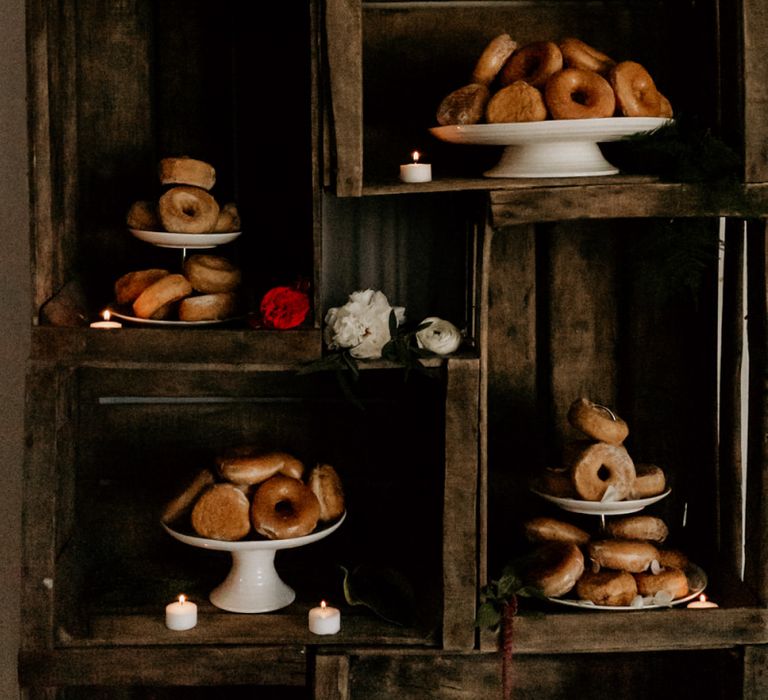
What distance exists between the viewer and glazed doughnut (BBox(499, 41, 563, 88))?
5.19 ft

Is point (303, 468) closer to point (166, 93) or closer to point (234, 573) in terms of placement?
point (234, 573)

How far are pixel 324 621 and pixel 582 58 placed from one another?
0.95m

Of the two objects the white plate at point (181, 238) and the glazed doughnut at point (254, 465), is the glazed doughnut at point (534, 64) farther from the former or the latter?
the glazed doughnut at point (254, 465)

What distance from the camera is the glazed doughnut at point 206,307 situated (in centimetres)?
159

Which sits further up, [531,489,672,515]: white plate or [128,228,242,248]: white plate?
[128,228,242,248]: white plate

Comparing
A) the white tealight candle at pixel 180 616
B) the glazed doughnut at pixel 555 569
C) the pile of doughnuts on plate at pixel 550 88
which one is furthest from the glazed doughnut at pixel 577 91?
the white tealight candle at pixel 180 616

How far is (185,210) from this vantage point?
1.63 m

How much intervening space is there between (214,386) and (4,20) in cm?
75

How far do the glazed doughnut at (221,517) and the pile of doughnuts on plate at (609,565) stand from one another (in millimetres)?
454

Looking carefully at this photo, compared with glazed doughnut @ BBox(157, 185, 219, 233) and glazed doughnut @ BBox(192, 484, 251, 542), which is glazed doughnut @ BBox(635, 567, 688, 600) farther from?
glazed doughnut @ BBox(157, 185, 219, 233)

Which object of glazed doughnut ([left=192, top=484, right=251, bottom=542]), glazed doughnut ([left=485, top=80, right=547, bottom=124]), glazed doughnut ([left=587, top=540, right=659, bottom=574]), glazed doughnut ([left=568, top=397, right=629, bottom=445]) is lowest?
glazed doughnut ([left=587, top=540, right=659, bottom=574])

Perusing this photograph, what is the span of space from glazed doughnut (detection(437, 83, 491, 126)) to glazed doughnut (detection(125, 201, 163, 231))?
0.48 metres

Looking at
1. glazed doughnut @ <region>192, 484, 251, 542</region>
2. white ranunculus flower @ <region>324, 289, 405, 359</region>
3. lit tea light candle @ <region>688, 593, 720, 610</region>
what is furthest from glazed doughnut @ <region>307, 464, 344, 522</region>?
lit tea light candle @ <region>688, 593, 720, 610</region>

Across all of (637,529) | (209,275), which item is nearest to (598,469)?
(637,529)
